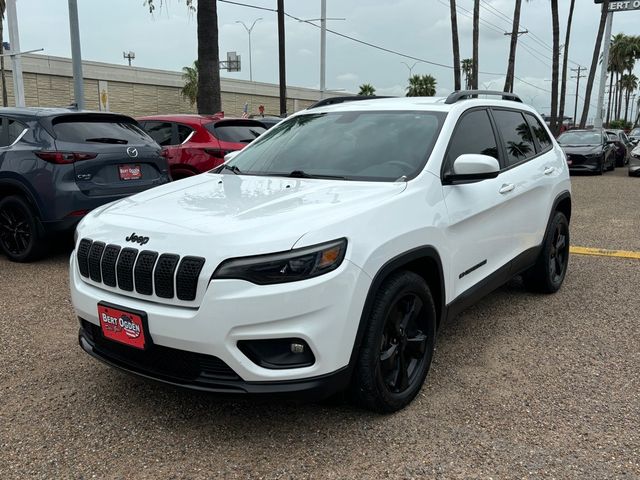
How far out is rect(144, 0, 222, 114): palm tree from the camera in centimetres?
1188

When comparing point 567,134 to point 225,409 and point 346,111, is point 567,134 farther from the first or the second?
point 225,409

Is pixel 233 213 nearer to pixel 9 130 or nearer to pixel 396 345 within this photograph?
pixel 396 345

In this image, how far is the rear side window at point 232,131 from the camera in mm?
8500

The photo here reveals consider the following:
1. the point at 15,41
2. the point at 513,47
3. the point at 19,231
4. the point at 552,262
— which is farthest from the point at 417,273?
the point at 513,47

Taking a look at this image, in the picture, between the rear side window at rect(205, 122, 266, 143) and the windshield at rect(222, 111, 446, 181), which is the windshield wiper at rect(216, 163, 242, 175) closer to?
the windshield at rect(222, 111, 446, 181)

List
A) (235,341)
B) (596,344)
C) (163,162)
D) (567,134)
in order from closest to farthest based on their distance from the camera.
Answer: (235,341) < (596,344) < (163,162) < (567,134)

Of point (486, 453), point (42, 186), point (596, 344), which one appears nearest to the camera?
point (486, 453)

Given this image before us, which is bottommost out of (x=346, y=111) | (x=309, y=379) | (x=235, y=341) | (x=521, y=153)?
(x=309, y=379)

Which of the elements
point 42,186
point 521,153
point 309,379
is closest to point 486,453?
point 309,379

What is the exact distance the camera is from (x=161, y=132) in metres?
8.82

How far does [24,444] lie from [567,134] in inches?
784

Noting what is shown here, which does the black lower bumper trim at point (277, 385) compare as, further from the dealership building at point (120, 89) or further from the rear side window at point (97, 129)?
the dealership building at point (120, 89)

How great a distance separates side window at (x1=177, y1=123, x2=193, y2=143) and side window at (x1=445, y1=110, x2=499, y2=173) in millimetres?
5251

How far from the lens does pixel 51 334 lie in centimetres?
432
